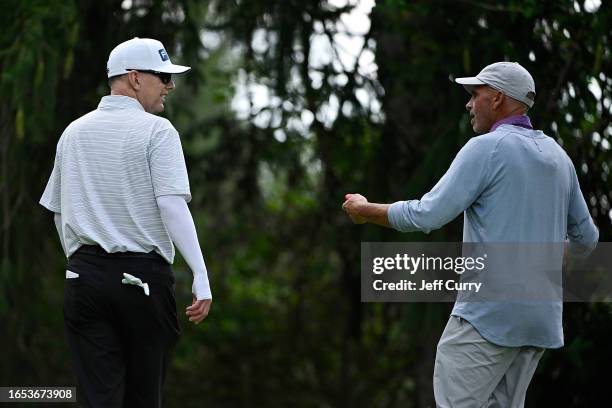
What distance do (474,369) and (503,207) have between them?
0.55 meters

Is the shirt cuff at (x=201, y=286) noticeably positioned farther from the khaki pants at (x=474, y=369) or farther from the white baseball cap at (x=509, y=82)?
the white baseball cap at (x=509, y=82)

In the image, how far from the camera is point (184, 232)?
151 inches

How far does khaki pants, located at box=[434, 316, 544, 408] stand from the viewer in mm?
3809

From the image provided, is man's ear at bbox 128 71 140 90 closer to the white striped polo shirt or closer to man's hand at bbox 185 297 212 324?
the white striped polo shirt

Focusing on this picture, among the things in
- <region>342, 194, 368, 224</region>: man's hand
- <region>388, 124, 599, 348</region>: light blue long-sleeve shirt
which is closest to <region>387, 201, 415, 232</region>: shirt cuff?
<region>388, 124, 599, 348</region>: light blue long-sleeve shirt

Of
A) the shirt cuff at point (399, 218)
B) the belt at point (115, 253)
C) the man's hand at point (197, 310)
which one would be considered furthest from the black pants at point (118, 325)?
the shirt cuff at point (399, 218)

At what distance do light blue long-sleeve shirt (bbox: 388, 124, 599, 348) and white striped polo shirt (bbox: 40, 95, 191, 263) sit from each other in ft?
2.57

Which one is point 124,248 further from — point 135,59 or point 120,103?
point 135,59

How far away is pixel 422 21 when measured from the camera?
809 centimetres

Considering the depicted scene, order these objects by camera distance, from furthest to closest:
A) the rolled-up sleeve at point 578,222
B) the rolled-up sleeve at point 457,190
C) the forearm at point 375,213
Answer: the rolled-up sleeve at point 578,222
the forearm at point 375,213
the rolled-up sleeve at point 457,190

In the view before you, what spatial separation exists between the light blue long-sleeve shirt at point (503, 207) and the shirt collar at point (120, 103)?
96 cm

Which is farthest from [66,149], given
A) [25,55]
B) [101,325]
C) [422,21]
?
[422,21]

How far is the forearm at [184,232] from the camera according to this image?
12.5ft

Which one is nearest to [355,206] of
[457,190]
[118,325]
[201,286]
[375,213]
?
[375,213]
